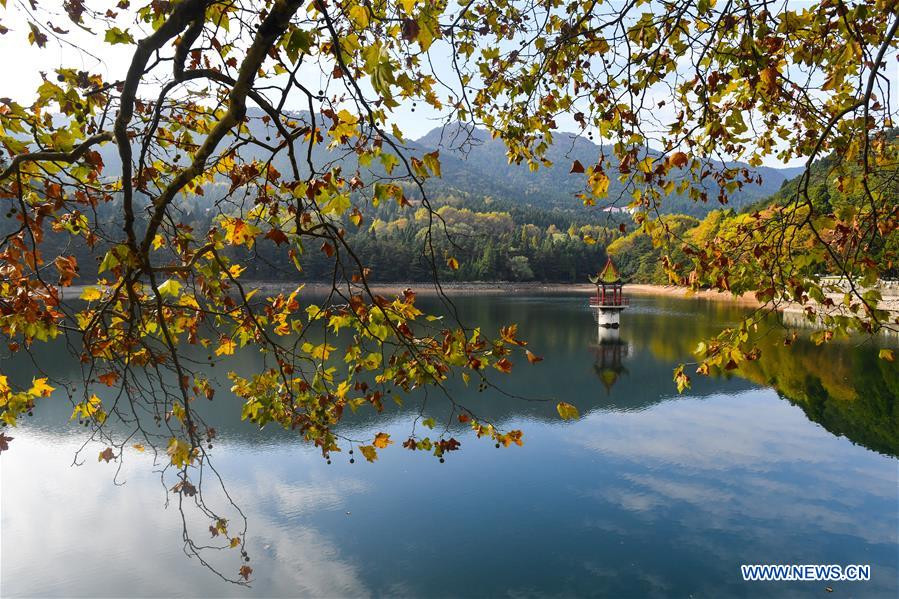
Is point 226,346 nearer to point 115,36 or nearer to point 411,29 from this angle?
point 115,36

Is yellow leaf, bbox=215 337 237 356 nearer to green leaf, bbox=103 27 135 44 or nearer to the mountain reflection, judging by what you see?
green leaf, bbox=103 27 135 44

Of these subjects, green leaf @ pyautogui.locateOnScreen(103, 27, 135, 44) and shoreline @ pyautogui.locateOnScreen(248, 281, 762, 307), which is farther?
shoreline @ pyautogui.locateOnScreen(248, 281, 762, 307)

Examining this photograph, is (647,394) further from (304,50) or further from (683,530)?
(304,50)

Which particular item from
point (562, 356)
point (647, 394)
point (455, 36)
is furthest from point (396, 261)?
point (455, 36)

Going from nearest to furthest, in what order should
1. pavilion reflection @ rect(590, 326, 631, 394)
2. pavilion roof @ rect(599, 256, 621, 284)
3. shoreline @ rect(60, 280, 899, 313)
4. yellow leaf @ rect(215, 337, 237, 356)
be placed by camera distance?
1. yellow leaf @ rect(215, 337, 237, 356)
2. pavilion reflection @ rect(590, 326, 631, 394)
3. pavilion roof @ rect(599, 256, 621, 284)
4. shoreline @ rect(60, 280, 899, 313)

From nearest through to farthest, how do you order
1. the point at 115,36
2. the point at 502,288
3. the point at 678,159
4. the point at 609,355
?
1. the point at 115,36
2. the point at 678,159
3. the point at 609,355
4. the point at 502,288

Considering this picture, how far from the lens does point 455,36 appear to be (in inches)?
116

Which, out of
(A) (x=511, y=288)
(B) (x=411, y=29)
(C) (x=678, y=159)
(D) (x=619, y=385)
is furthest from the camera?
(A) (x=511, y=288)

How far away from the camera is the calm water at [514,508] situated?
7043mm

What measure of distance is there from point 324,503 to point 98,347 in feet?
23.6

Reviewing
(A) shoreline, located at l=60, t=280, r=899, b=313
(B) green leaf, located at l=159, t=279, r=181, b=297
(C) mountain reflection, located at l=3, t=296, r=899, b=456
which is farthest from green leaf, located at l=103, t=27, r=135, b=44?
(A) shoreline, located at l=60, t=280, r=899, b=313

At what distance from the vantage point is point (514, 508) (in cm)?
885

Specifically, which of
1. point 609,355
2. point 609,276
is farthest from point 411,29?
point 609,276

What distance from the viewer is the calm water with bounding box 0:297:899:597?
23.1ft
